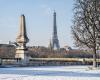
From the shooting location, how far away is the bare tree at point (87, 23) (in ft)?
141

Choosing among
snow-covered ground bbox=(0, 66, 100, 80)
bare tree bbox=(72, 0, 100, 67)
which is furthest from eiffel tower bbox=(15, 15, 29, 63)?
snow-covered ground bbox=(0, 66, 100, 80)

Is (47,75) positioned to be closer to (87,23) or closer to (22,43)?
(87,23)

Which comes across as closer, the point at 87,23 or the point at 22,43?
the point at 87,23

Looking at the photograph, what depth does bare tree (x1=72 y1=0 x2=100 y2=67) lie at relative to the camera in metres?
42.9

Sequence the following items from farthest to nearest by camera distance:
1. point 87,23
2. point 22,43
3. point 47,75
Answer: point 22,43, point 87,23, point 47,75

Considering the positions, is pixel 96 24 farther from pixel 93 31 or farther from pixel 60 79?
pixel 60 79

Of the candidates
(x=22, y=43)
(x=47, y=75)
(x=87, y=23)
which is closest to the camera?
(x=47, y=75)

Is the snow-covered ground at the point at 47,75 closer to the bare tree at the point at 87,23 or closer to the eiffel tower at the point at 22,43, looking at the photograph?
the bare tree at the point at 87,23

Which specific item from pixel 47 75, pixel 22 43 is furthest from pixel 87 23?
pixel 47 75

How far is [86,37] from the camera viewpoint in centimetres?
4366

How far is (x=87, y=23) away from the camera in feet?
142

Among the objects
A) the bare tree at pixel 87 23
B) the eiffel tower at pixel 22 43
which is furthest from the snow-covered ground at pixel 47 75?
the eiffel tower at pixel 22 43

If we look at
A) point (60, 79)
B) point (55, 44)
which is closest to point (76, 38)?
point (60, 79)

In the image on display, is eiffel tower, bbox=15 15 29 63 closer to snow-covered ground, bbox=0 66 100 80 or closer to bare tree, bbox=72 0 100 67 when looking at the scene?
bare tree, bbox=72 0 100 67
